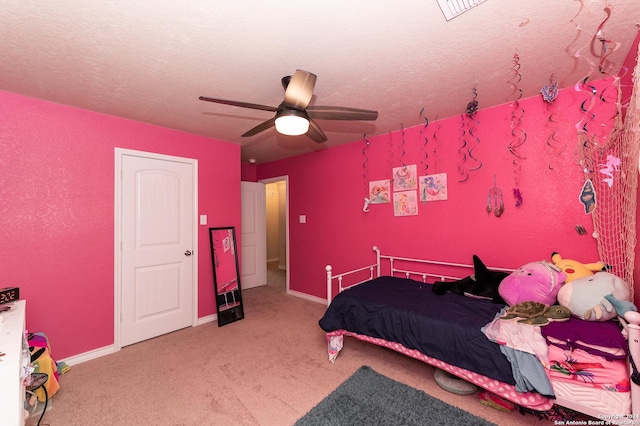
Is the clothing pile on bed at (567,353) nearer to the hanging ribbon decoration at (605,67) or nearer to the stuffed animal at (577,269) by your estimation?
the stuffed animal at (577,269)

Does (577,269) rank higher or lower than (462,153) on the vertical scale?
lower

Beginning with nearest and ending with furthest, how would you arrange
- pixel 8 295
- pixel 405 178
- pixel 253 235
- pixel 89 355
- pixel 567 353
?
pixel 567 353 → pixel 8 295 → pixel 89 355 → pixel 405 178 → pixel 253 235

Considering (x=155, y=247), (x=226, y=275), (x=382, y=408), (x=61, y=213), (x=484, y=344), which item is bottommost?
(x=382, y=408)

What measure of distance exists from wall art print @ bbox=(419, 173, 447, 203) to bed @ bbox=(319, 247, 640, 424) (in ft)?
2.51

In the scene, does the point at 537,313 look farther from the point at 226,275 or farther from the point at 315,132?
the point at 226,275

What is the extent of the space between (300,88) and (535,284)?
7.11ft

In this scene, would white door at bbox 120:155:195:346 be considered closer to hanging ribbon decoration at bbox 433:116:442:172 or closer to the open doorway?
hanging ribbon decoration at bbox 433:116:442:172

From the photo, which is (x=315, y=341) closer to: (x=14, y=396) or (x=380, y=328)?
(x=380, y=328)

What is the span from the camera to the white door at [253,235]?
15.6 feet

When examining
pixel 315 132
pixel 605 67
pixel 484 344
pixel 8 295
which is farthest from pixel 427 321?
pixel 8 295

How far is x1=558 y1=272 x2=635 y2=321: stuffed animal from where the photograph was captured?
1.54 metres

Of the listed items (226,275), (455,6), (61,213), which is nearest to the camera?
(455,6)

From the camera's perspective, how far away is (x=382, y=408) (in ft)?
5.76

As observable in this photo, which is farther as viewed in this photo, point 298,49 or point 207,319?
point 207,319
